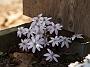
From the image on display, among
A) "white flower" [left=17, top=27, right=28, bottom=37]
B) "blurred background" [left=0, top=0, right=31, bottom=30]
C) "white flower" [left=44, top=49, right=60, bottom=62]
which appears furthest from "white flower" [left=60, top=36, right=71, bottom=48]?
"blurred background" [left=0, top=0, right=31, bottom=30]

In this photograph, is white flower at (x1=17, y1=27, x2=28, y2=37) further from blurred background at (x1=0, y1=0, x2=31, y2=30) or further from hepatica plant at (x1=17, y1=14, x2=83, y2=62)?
blurred background at (x1=0, y1=0, x2=31, y2=30)

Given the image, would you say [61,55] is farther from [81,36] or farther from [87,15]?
[87,15]

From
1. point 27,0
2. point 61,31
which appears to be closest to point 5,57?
point 61,31

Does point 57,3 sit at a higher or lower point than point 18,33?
higher

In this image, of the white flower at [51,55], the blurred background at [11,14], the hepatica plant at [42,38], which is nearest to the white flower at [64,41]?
the hepatica plant at [42,38]

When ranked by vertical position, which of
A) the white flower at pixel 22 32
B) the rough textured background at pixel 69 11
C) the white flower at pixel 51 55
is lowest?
the white flower at pixel 51 55

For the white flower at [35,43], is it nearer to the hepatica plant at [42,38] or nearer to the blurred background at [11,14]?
the hepatica plant at [42,38]

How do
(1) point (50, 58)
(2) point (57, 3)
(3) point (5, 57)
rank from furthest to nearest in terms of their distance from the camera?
(2) point (57, 3) → (3) point (5, 57) → (1) point (50, 58)
